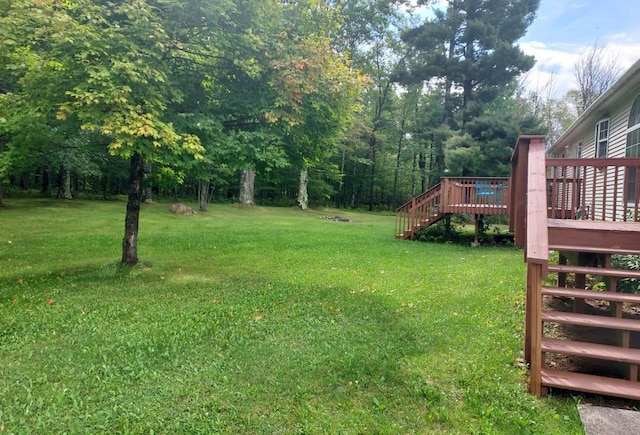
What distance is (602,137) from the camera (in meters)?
9.91

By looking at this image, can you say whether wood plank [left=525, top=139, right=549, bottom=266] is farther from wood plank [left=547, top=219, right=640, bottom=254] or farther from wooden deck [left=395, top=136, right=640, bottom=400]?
wood plank [left=547, top=219, right=640, bottom=254]

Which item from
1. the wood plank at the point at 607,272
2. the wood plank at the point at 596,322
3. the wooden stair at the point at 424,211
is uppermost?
the wooden stair at the point at 424,211

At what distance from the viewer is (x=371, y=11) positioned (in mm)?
26781

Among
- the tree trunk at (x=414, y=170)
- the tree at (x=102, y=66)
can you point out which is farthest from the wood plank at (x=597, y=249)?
the tree trunk at (x=414, y=170)

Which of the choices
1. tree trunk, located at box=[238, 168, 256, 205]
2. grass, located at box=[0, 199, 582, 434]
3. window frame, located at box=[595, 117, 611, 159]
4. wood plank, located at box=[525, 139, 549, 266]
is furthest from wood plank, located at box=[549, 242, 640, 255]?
tree trunk, located at box=[238, 168, 256, 205]

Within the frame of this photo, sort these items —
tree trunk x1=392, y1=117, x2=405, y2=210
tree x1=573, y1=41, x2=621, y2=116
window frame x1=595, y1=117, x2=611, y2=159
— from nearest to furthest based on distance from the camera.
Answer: window frame x1=595, y1=117, x2=611, y2=159
tree x1=573, y1=41, x2=621, y2=116
tree trunk x1=392, y1=117, x2=405, y2=210

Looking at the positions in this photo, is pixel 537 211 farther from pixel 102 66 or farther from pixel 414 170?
pixel 414 170

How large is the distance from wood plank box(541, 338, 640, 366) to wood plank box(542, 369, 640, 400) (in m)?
0.17

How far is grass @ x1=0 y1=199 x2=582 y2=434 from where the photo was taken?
2.70 m

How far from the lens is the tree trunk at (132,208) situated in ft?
23.9

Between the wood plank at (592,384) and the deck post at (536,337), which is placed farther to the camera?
the deck post at (536,337)

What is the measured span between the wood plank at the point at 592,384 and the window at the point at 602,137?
8.60 meters

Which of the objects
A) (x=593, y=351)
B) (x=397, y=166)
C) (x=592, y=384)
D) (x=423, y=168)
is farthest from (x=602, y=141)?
(x=423, y=168)

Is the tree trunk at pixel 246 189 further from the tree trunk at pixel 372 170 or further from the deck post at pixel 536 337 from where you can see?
the deck post at pixel 536 337
